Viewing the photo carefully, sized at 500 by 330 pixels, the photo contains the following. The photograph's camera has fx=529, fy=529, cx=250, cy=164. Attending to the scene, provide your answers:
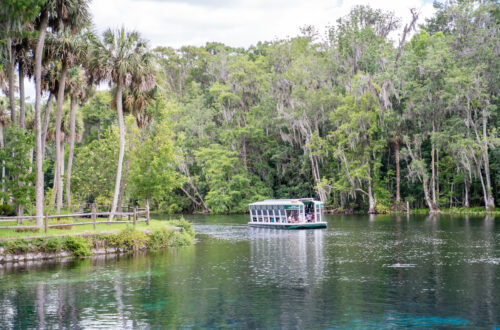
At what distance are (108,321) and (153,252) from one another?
15.9 metres

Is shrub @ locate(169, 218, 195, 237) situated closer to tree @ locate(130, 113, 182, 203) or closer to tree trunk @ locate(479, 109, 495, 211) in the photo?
tree @ locate(130, 113, 182, 203)

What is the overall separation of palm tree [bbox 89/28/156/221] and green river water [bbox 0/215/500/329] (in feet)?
41.4

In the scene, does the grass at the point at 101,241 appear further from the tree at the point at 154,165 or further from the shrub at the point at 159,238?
the tree at the point at 154,165

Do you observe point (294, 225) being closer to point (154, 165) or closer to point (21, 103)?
point (154, 165)

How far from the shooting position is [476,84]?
58.2 meters

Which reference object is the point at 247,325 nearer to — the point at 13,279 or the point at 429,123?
the point at 13,279

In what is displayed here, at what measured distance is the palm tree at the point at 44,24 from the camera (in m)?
28.3

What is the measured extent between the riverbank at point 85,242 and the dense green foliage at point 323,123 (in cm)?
1037

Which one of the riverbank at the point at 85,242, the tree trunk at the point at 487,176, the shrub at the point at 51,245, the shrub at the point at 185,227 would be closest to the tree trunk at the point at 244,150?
the tree trunk at the point at 487,176

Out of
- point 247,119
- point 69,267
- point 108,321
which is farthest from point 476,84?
point 108,321

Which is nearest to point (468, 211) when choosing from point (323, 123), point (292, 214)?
point (323, 123)

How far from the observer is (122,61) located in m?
35.0

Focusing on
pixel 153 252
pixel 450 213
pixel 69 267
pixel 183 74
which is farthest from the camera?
pixel 183 74

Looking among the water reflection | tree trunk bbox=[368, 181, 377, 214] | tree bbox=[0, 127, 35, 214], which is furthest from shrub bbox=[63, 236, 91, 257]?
tree trunk bbox=[368, 181, 377, 214]
